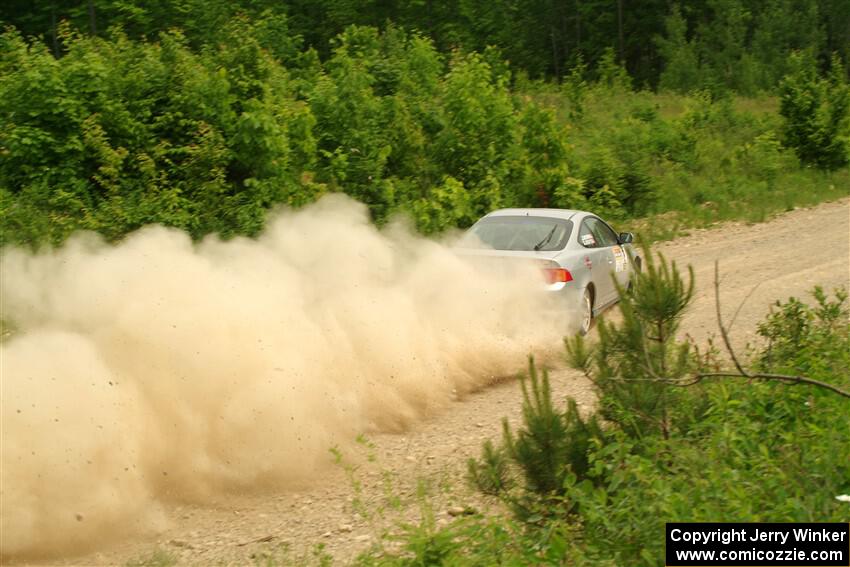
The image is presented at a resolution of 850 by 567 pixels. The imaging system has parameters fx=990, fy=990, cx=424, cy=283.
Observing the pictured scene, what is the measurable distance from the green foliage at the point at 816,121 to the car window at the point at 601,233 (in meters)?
15.9

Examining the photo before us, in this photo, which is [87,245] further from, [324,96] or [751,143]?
[751,143]

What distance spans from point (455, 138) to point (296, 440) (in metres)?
12.2

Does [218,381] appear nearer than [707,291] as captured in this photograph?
Yes

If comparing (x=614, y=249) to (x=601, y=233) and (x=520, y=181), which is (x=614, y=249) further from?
(x=520, y=181)

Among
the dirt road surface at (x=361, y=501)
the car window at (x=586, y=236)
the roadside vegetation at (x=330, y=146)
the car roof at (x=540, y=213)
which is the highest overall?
the roadside vegetation at (x=330, y=146)

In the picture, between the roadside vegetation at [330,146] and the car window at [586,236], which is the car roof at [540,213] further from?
the roadside vegetation at [330,146]

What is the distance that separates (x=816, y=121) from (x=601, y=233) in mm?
16656

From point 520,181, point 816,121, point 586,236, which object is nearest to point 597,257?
point 586,236

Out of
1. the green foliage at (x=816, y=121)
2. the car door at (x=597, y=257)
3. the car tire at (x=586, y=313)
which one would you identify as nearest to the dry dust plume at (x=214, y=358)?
the car tire at (x=586, y=313)

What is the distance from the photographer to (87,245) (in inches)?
367

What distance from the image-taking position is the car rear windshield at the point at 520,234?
39.2ft

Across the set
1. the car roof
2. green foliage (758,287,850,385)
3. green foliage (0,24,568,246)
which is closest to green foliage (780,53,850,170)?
green foliage (0,24,568,246)

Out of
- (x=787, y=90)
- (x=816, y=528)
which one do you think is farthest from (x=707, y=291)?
(x=787, y=90)

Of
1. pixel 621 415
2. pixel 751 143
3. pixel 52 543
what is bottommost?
pixel 52 543
